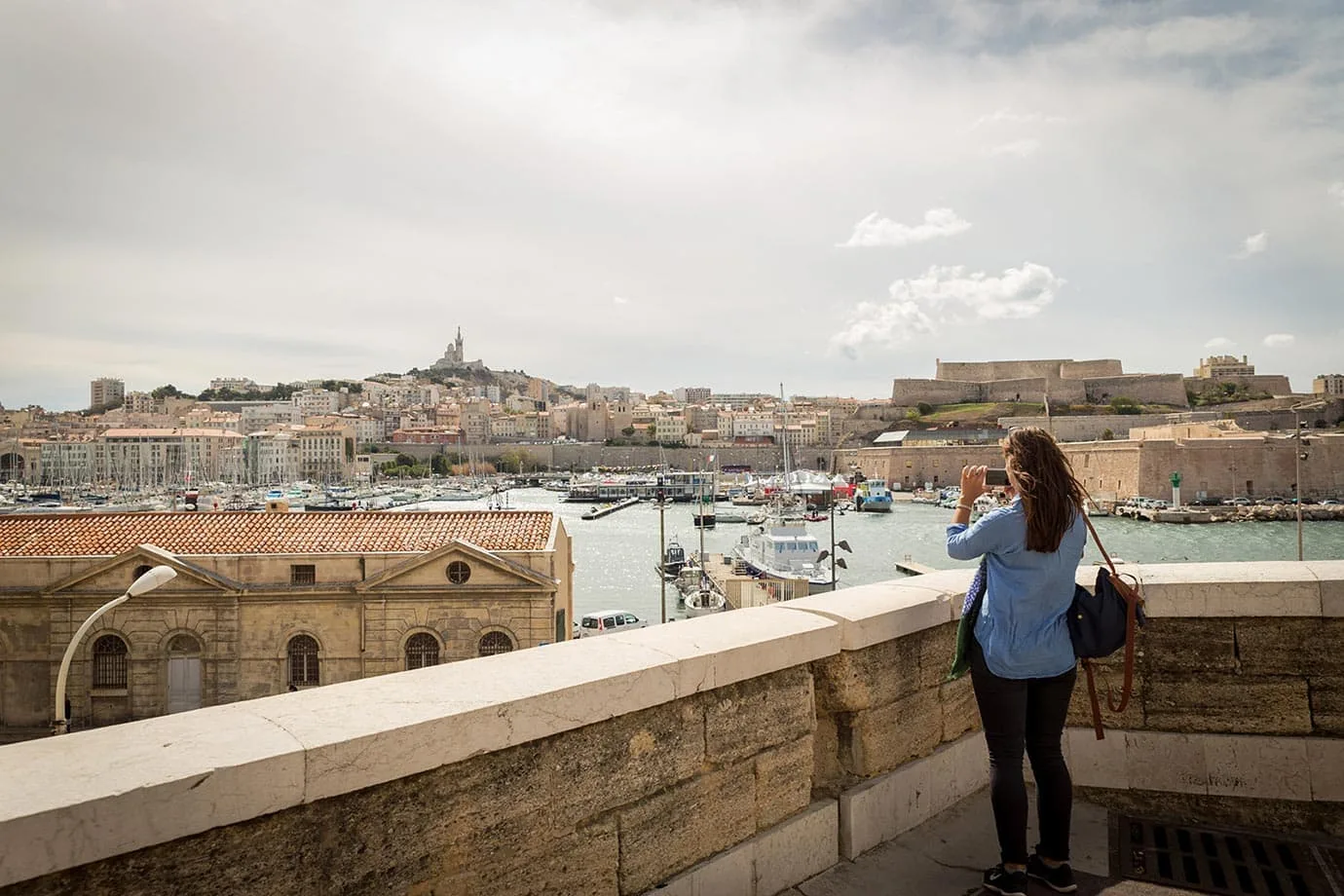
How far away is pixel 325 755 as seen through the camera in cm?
123

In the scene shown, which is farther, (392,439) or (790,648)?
(392,439)

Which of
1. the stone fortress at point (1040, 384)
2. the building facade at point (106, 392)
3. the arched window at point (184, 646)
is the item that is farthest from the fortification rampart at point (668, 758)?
the building facade at point (106, 392)

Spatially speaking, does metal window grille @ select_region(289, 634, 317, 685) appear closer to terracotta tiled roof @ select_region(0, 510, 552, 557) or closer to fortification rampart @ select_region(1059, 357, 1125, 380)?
terracotta tiled roof @ select_region(0, 510, 552, 557)

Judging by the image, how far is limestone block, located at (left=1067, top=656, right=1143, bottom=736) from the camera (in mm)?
2463

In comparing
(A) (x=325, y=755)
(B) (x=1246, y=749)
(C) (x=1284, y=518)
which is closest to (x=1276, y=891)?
(B) (x=1246, y=749)

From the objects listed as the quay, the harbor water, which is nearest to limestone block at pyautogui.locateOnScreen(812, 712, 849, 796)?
the harbor water

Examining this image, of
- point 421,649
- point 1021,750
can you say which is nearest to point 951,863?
point 1021,750

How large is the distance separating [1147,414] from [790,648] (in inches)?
3048

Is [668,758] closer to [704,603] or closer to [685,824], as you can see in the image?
[685,824]

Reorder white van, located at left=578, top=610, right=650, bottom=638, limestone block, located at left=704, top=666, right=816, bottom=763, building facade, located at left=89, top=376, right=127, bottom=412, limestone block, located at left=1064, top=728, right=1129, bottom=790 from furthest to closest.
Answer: building facade, located at left=89, top=376, right=127, bottom=412
white van, located at left=578, top=610, right=650, bottom=638
limestone block, located at left=1064, top=728, right=1129, bottom=790
limestone block, located at left=704, top=666, right=816, bottom=763

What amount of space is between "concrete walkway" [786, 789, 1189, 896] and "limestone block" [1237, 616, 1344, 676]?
2.00ft

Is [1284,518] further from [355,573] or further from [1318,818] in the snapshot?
[1318,818]

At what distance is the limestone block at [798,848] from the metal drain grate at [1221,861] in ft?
2.18

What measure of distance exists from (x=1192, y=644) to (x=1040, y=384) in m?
83.5
